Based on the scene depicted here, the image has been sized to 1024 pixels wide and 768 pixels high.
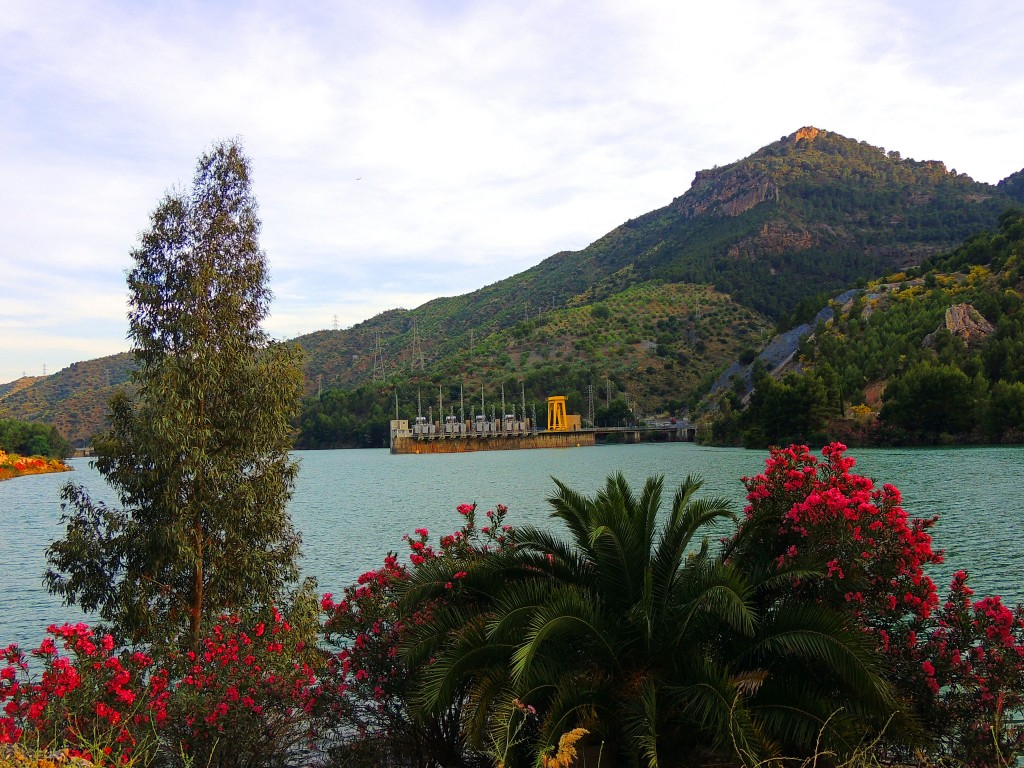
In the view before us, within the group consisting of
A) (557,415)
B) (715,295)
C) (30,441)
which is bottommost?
(30,441)

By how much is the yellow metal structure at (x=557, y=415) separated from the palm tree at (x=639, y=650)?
130138 mm

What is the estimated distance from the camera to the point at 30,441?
115125 millimetres

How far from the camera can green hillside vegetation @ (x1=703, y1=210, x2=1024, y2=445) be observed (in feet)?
233

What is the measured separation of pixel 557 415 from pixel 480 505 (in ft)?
327

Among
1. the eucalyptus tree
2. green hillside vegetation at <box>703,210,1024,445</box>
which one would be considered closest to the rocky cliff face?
green hillside vegetation at <box>703,210,1024,445</box>

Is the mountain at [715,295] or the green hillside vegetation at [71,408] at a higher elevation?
the mountain at [715,295]

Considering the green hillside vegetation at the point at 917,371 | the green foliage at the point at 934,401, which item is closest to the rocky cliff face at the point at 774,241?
the green hillside vegetation at the point at 917,371

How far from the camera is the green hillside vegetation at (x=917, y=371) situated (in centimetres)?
7112

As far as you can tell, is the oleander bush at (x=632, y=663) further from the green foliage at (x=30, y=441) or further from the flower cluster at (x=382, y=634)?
the green foliage at (x=30, y=441)

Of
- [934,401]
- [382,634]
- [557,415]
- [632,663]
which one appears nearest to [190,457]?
[382,634]

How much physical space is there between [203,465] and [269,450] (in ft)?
3.55

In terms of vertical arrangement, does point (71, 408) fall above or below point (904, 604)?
above

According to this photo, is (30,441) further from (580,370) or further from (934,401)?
(934,401)

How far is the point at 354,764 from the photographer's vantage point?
366 inches
